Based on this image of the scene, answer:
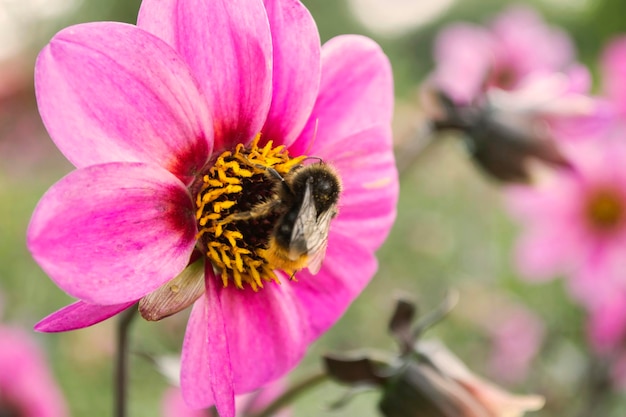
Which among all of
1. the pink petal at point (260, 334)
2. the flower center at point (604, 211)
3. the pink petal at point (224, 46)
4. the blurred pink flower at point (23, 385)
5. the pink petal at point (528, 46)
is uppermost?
the pink petal at point (224, 46)

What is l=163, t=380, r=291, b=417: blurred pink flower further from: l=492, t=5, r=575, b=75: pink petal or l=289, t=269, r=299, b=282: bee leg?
l=492, t=5, r=575, b=75: pink petal

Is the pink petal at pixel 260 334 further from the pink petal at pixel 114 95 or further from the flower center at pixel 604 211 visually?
the flower center at pixel 604 211

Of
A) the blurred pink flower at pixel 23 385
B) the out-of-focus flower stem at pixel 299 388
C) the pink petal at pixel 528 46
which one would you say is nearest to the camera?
the out-of-focus flower stem at pixel 299 388

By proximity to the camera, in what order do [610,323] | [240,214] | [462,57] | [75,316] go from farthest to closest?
1. [462,57]
2. [610,323]
3. [240,214]
4. [75,316]

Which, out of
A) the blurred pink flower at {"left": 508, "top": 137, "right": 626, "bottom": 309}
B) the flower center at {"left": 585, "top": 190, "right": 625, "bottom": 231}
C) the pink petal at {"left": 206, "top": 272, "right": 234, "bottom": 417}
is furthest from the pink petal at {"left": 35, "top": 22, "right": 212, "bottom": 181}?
the flower center at {"left": 585, "top": 190, "right": 625, "bottom": 231}

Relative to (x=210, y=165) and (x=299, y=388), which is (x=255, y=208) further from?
(x=299, y=388)

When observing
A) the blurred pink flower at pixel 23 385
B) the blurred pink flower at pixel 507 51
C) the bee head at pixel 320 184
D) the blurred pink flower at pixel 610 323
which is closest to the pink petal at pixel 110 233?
the bee head at pixel 320 184

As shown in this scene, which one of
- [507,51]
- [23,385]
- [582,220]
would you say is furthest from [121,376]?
[507,51]
